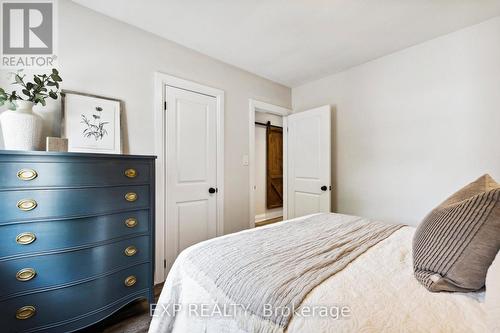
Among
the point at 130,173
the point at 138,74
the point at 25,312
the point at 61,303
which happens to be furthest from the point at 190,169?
the point at 25,312

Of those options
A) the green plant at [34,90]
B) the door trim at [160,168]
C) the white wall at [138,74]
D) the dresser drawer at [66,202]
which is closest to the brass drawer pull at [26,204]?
the dresser drawer at [66,202]

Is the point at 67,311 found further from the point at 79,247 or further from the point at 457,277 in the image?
the point at 457,277

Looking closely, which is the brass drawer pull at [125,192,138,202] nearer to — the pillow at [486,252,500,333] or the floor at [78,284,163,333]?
the floor at [78,284,163,333]

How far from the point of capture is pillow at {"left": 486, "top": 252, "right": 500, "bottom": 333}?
→ 1.79 ft

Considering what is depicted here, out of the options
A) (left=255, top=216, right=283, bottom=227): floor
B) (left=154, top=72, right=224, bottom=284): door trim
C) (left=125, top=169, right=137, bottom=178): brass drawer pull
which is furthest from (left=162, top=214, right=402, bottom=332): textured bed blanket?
(left=255, top=216, right=283, bottom=227): floor

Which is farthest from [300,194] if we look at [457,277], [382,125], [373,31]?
[457,277]

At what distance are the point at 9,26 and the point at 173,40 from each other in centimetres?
120

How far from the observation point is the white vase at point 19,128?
1.32m

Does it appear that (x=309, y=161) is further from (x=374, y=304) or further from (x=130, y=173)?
(x=374, y=304)

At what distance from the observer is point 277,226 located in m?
1.60

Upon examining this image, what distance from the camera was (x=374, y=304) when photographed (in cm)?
71

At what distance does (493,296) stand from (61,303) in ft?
6.30

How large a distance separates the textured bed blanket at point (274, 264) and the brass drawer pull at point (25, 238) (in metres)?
0.84

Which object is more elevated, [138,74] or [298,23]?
[298,23]
